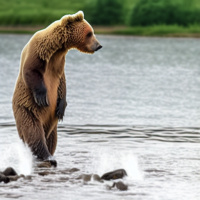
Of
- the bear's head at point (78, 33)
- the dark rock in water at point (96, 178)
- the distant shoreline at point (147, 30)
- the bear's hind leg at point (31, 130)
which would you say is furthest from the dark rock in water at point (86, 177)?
the distant shoreline at point (147, 30)

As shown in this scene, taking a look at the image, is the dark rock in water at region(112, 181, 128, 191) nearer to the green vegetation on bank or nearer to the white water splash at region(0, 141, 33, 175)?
the white water splash at region(0, 141, 33, 175)

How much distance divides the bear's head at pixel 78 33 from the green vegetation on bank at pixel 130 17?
1795 inches

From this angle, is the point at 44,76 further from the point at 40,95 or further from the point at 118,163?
the point at 118,163

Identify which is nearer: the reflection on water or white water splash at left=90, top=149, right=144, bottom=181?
white water splash at left=90, top=149, right=144, bottom=181

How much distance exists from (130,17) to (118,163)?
50.5 m

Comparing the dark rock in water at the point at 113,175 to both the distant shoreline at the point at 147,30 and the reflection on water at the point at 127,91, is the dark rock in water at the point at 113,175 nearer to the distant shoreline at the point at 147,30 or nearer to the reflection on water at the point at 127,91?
the reflection on water at the point at 127,91

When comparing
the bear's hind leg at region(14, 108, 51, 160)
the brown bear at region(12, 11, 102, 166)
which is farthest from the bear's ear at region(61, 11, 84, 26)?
the bear's hind leg at region(14, 108, 51, 160)

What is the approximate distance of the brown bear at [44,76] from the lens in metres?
8.06

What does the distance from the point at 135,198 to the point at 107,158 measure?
1970mm

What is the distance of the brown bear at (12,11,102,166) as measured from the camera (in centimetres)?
806

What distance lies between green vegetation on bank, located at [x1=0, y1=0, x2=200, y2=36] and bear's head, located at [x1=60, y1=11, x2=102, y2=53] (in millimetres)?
45594

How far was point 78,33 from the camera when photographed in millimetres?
8188

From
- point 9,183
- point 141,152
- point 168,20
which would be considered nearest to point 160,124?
point 141,152

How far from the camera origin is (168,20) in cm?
5875
